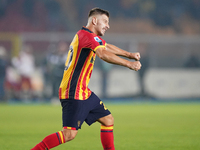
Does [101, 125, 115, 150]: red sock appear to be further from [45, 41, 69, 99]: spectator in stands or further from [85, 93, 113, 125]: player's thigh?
[45, 41, 69, 99]: spectator in stands

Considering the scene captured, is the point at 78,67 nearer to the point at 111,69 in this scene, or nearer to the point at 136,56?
the point at 136,56

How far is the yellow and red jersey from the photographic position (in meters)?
4.54

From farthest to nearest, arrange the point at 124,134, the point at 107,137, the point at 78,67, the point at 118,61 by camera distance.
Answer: the point at 124,134 < the point at 107,137 < the point at 78,67 < the point at 118,61

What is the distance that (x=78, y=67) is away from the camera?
180 inches

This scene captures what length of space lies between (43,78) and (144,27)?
38.7ft

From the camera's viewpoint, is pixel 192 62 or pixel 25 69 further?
pixel 192 62

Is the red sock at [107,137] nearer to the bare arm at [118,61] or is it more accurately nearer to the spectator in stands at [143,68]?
the bare arm at [118,61]

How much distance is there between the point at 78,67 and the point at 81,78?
5.4 inches

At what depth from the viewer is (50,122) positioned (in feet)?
32.1

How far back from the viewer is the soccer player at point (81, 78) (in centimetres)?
443

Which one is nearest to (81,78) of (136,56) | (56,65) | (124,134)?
(136,56)

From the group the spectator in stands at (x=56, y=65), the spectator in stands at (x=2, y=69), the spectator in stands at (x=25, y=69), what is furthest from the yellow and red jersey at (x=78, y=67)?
the spectator in stands at (x=25, y=69)

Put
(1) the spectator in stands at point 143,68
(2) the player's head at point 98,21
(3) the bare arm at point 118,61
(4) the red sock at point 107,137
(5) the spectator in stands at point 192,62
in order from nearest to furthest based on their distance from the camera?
1. (3) the bare arm at point 118,61
2. (2) the player's head at point 98,21
3. (4) the red sock at point 107,137
4. (1) the spectator in stands at point 143,68
5. (5) the spectator in stands at point 192,62

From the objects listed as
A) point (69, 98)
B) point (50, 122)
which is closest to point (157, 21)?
point (50, 122)
